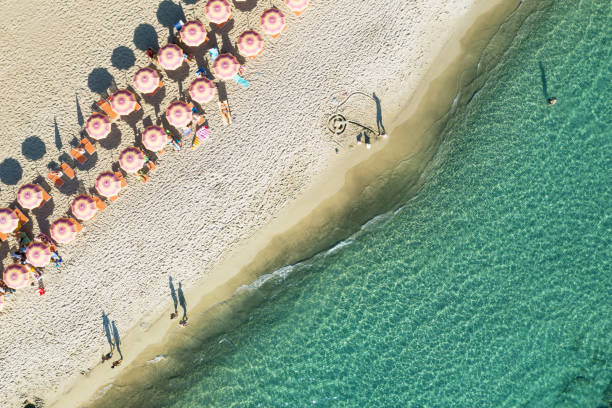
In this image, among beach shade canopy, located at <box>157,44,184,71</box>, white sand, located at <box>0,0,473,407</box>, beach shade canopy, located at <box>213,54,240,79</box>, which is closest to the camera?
beach shade canopy, located at <box>157,44,184,71</box>

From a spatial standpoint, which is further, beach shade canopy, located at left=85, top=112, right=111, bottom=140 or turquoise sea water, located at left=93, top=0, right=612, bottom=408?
turquoise sea water, located at left=93, top=0, right=612, bottom=408

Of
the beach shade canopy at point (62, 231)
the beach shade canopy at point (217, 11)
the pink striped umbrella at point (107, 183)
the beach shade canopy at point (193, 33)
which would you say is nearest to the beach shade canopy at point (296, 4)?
the beach shade canopy at point (217, 11)

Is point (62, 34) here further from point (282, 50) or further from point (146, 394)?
point (146, 394)

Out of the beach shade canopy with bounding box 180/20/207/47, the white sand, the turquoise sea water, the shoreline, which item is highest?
the beach shade canopy with bounding box 180/20/207/47

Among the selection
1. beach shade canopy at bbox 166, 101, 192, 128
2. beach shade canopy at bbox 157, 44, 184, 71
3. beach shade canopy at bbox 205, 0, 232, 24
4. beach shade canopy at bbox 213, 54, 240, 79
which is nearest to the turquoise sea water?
beach shade canopy at bbox 166, 101, 192, 128

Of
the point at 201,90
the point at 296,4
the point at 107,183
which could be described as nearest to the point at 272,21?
the point at 296,4

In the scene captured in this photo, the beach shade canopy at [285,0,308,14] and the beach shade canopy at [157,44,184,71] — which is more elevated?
the beach shade canopy at [157,44,184,71]

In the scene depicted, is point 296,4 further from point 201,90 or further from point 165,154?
point 165,154

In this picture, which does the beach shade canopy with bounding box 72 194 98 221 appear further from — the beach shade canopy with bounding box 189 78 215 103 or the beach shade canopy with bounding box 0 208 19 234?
the beach shade canopy with bounding box 189 78 215 103

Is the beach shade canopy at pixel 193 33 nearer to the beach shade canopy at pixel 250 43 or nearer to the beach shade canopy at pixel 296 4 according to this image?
the beach shade canopy at pixel 250 43
